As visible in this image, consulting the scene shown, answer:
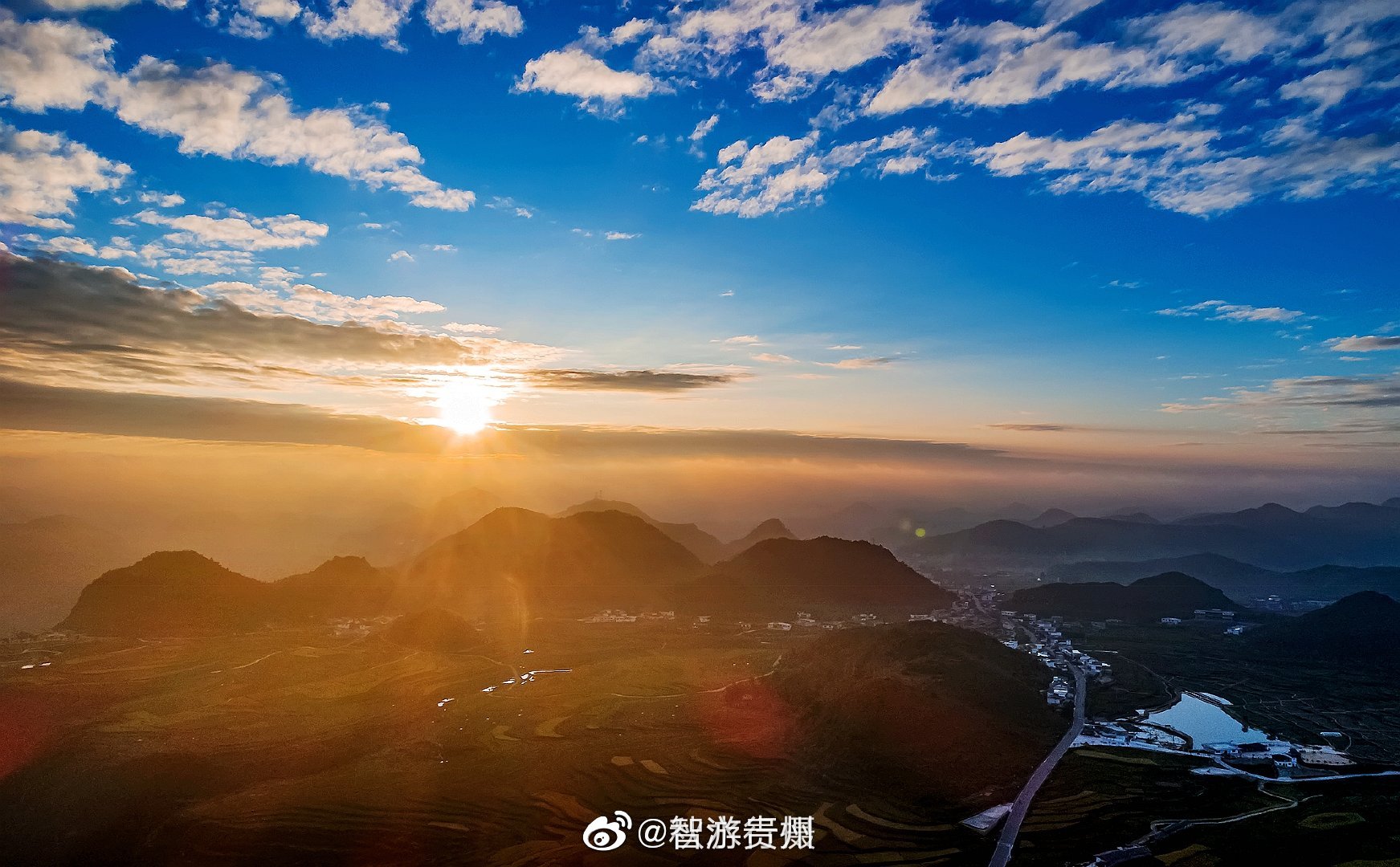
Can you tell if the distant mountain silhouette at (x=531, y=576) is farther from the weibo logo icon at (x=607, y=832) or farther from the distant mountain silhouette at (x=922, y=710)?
the weibo logo icon at (x=607, y=832)

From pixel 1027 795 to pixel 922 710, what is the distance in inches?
580

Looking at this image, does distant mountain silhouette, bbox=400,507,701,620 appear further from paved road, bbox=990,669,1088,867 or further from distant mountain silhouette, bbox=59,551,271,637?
paved road, bbox=990,669,1088,867

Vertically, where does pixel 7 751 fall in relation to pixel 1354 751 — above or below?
below

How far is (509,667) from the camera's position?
10600 cm

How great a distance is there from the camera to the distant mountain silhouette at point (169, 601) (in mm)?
127875

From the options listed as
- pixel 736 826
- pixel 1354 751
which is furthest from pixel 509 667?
pixel 1354 751

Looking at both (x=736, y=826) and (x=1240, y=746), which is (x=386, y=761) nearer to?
(x=736, y=826)

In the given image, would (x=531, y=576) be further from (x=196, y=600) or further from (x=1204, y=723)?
(x=1204, y=723)

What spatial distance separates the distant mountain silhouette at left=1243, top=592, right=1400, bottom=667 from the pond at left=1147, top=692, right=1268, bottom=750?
47.7 m

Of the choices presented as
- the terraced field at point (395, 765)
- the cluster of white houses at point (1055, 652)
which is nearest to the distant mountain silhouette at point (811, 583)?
the cluster of white houses at point (1055, 652)

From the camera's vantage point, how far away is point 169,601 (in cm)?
13462

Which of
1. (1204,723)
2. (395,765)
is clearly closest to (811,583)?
Result: (1204,723)

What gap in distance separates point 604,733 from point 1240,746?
66.1 m

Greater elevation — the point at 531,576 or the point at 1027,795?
the point at 1027,795
